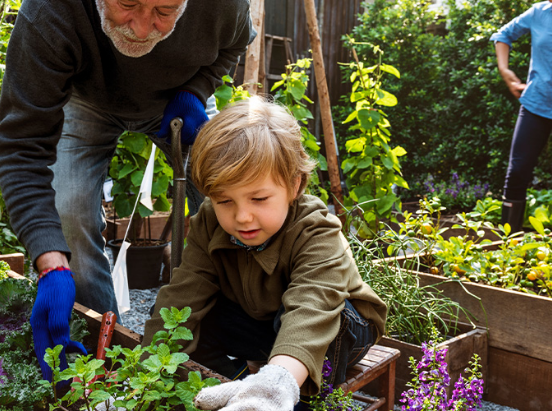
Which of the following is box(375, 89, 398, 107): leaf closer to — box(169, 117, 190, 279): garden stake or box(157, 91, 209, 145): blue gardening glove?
box(157, 91, 209, 145): blue gardening glove

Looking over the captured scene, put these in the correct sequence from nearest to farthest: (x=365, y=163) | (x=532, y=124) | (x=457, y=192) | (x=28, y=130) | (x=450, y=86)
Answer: (x=28, y=130), (x=365, y=163), (x=532, y=124), (x=457, y=192), (x=450, y=86)

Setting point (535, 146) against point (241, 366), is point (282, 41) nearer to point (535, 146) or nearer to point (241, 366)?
point (535, 146)

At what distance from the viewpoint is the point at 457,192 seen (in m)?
5.40

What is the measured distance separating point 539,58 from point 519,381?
2.52 metres

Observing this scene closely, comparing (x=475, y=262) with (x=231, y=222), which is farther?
(x=475, y=262)

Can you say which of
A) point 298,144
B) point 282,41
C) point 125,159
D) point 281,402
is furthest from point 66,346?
point 282,41

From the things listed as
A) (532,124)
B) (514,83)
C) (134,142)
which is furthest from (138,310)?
(514,83)

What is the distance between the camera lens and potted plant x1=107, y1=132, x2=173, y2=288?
3.03 meters

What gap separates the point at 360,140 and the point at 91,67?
1.75 metres

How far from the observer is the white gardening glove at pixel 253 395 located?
3.07 feet

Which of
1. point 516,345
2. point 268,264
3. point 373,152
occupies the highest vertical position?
point 373,152

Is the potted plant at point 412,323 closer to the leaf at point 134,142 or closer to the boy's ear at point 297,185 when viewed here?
the boy's ear at point 297,185

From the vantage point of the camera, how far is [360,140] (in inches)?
120

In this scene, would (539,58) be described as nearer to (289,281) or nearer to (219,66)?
(219,66)
